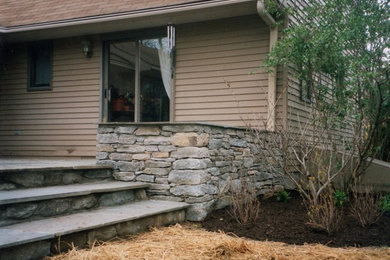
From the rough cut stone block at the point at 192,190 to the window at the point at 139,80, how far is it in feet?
8.98

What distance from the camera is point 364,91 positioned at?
20.0ft

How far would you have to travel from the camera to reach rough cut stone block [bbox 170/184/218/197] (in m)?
4.64

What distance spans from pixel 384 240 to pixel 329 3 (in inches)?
144

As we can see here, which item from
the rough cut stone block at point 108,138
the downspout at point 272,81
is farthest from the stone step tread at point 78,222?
the downspout at point 272,81

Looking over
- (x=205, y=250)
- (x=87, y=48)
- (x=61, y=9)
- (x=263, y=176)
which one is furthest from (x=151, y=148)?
(x=61, y=9)

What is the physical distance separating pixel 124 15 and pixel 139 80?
1.33 m

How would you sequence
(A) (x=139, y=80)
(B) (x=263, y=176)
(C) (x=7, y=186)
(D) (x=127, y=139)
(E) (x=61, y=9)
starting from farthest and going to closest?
(E) (x=61, y=9) → (A) (x=139, y=80) → (B) (x=263, y=176) → (D) (x=127, y=139) → (C) (x=7, y=186)

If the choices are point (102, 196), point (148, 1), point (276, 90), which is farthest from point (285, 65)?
point (102, 196)

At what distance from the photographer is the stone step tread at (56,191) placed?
3.33 m

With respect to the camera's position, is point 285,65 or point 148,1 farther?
point 148,1

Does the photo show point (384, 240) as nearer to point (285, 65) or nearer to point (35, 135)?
point (285, 65)

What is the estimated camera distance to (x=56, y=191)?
12.4ft

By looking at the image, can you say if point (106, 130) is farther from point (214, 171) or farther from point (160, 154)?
point (214, 171)

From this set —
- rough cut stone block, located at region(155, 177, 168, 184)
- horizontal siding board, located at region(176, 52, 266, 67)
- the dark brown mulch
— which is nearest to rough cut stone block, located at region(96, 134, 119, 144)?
rough cut stone block, located at region(155, 177, 168, 184)
